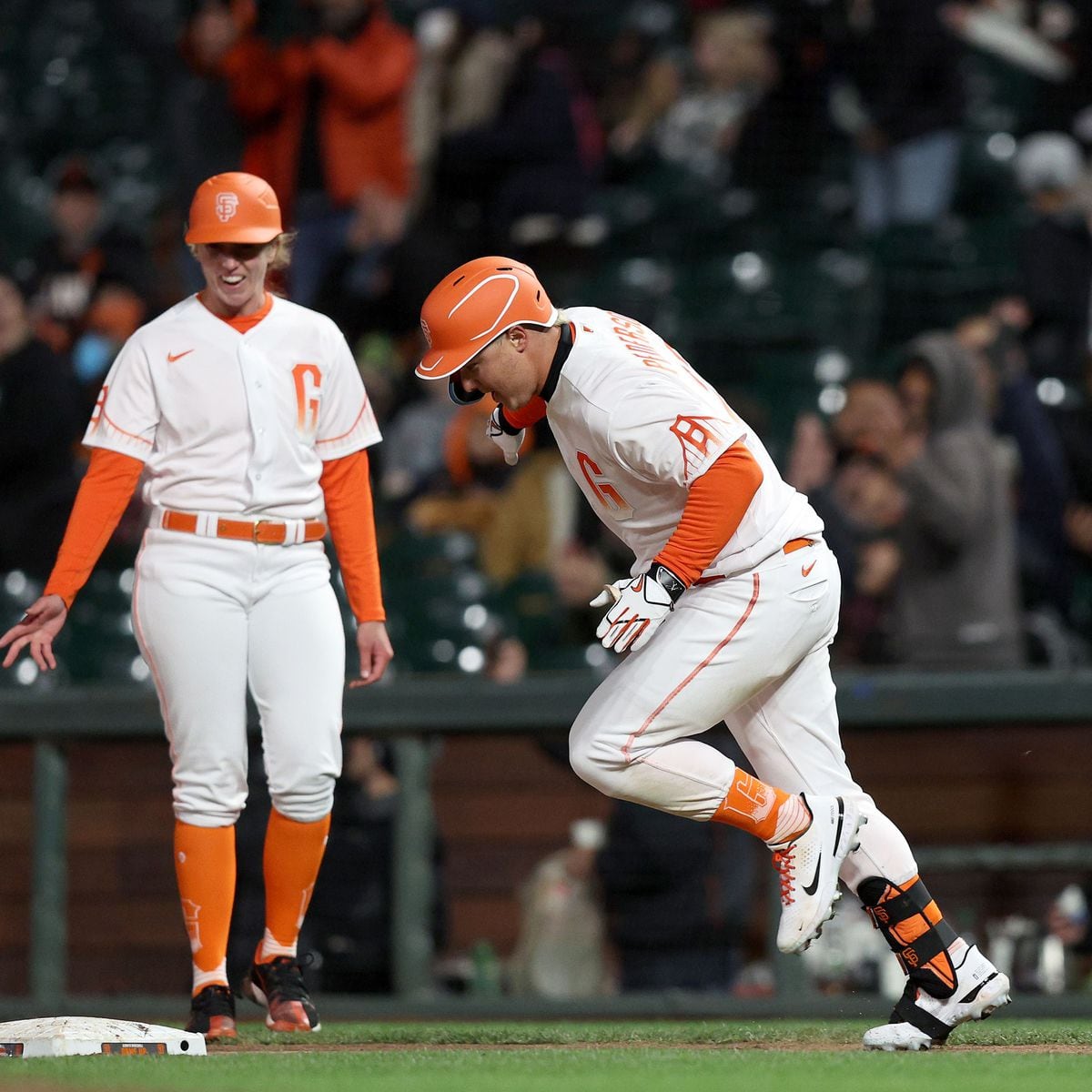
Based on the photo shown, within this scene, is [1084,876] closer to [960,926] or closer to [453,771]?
[960,926]

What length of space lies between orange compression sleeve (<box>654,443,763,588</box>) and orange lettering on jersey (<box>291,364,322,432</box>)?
1030 millimetres

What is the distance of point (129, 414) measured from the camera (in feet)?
13.2

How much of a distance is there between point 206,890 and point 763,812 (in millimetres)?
1255

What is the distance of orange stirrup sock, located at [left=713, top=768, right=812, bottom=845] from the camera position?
3.52m

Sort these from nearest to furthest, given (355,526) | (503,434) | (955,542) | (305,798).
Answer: (503,434)
(305,798)
(355,526)
(955,542)

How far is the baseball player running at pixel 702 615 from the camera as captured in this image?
3471 mm

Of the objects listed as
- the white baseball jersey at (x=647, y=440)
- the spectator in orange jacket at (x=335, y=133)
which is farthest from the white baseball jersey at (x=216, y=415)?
the spectator in orange jacket at (x=335, y=133)

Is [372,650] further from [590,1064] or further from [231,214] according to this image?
[590,1064]

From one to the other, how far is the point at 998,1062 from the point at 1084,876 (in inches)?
98.0

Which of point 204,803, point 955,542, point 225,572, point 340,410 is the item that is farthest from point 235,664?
point 955,542

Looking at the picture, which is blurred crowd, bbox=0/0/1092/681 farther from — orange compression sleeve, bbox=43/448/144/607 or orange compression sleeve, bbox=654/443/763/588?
orange compression sleeve, bbox=654/443/763/588

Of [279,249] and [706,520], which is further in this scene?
[279,249]

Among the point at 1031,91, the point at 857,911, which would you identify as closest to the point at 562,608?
the point at 857,911

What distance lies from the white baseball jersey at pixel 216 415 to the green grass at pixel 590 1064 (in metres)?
1.16
